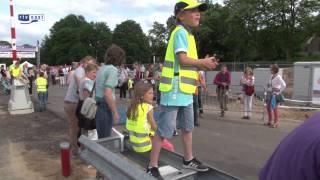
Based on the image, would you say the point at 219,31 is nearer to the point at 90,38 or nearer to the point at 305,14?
the point at 305,14

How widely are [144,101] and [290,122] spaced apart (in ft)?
27.4

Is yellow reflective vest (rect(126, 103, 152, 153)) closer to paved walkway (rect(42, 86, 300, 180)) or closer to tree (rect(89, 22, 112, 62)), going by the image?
paved walkway (rect(42, 86, 300, 180))

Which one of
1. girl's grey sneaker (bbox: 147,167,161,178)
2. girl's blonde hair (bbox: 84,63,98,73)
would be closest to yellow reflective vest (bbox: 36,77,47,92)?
girl's blonde hair (bbox: 84,63,98,73)

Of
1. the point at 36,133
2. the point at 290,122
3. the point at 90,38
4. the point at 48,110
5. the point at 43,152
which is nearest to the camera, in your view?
the point at 43,152

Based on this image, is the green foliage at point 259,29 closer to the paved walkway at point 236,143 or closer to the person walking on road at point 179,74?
the paved walkway at point 236,143

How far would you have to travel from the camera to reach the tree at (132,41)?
93.6 metres

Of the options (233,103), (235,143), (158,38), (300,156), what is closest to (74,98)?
(235,143)

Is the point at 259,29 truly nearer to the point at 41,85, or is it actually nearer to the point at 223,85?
the point at 223,85

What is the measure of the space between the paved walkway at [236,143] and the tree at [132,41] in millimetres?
79791

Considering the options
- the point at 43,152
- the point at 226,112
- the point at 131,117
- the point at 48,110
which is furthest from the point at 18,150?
the point at 226,112

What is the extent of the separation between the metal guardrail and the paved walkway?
2277mm

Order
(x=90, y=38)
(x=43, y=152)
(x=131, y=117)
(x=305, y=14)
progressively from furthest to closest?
(x=90, y=38)
(x=305, y=14)
(x=43, y=152)
(x=131, y=117)

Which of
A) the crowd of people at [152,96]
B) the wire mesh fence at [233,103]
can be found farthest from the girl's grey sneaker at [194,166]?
the wire mesh fence at [233,103]

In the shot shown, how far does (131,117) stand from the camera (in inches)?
207
